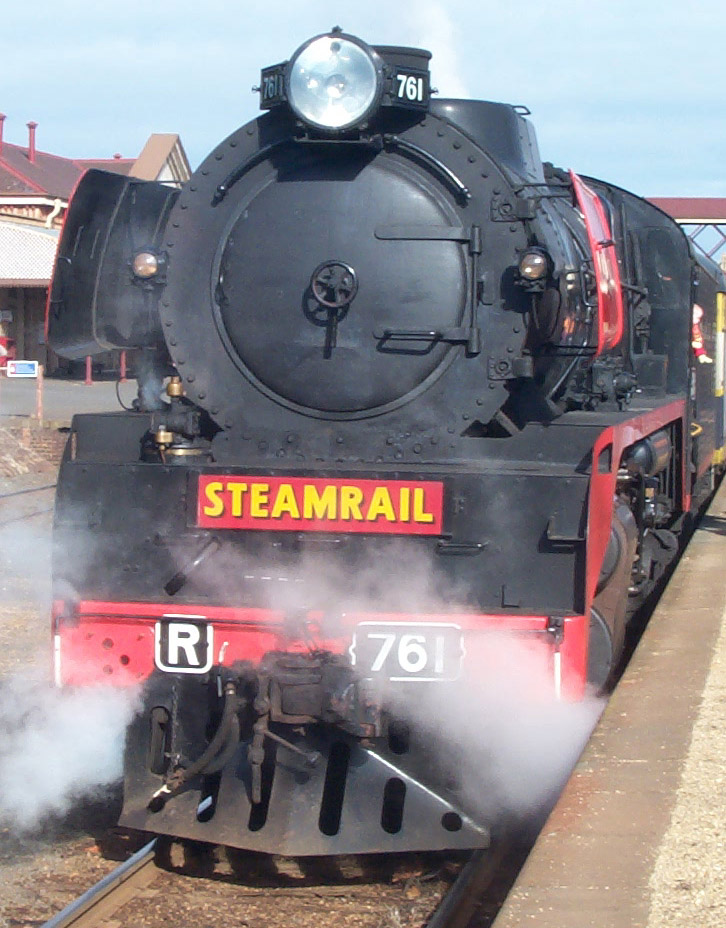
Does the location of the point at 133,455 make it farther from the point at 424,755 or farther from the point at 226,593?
the point at 424,755

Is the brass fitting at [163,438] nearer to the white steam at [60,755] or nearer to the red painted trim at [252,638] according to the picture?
the red painted trim at [252,638]

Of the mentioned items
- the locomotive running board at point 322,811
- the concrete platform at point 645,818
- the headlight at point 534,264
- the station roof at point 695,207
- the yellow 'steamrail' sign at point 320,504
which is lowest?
the locomotive running board at point 322,811

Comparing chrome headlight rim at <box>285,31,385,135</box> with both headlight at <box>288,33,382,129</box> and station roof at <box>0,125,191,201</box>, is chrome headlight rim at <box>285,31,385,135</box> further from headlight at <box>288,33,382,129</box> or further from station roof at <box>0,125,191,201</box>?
station roof at <box>0,125,191,201</box>

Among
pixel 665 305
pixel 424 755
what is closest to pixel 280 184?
pixel 424 755

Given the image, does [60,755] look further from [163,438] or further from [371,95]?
[371,95]

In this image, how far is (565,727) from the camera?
4117 millimetres

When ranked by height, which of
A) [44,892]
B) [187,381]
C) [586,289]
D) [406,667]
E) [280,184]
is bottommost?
[44,892]

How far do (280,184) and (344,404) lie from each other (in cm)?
82

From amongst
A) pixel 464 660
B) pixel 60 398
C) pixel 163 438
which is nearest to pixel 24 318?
pixel 60 398

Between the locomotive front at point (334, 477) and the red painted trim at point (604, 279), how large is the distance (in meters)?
0.17

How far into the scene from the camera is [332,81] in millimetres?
4117

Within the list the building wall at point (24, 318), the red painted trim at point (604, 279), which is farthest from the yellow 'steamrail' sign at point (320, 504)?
the building wall at point (24, 318)

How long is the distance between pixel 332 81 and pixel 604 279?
5.10 ft

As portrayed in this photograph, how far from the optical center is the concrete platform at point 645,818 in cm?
293
